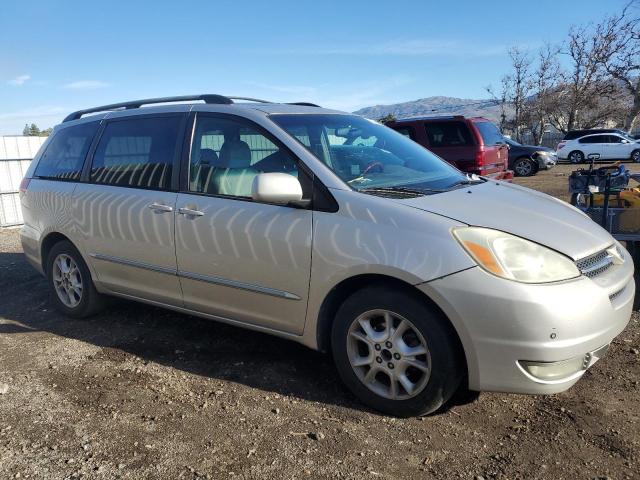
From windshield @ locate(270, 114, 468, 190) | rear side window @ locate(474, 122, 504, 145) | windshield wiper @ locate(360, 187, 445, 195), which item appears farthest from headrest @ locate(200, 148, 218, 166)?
rear side window @ locate(474, 122, 504, 145)

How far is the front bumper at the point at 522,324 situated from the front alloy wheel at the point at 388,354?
10.2 inches

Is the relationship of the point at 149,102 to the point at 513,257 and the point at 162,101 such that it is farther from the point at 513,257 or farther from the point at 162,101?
the point at 513,257

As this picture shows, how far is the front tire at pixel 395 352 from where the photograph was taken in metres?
2.79

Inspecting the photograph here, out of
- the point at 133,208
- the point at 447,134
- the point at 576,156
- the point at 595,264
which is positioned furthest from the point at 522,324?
the point at 576,156

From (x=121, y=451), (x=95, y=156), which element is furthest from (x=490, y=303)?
(x=95, y=156)

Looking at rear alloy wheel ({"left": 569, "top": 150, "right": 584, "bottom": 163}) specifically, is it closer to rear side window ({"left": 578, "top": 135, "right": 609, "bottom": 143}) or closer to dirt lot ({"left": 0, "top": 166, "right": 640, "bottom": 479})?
rear side window ({"left": 578, "top": 135, "right": 609, "bottom": 143})

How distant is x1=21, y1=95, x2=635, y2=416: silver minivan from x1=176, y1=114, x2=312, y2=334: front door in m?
0.01

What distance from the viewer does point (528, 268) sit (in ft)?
8.73

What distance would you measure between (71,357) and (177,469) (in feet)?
6.15

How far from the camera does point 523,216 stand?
3.04m

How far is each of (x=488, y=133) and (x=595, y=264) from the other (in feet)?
30.5

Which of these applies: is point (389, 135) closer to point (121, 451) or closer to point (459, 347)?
point (459, 347)

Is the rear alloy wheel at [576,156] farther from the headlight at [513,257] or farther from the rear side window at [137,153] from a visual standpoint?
the headlight at [513,257]

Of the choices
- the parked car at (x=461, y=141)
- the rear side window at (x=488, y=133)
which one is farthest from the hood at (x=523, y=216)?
the rear side window at (x=488, y=133)
